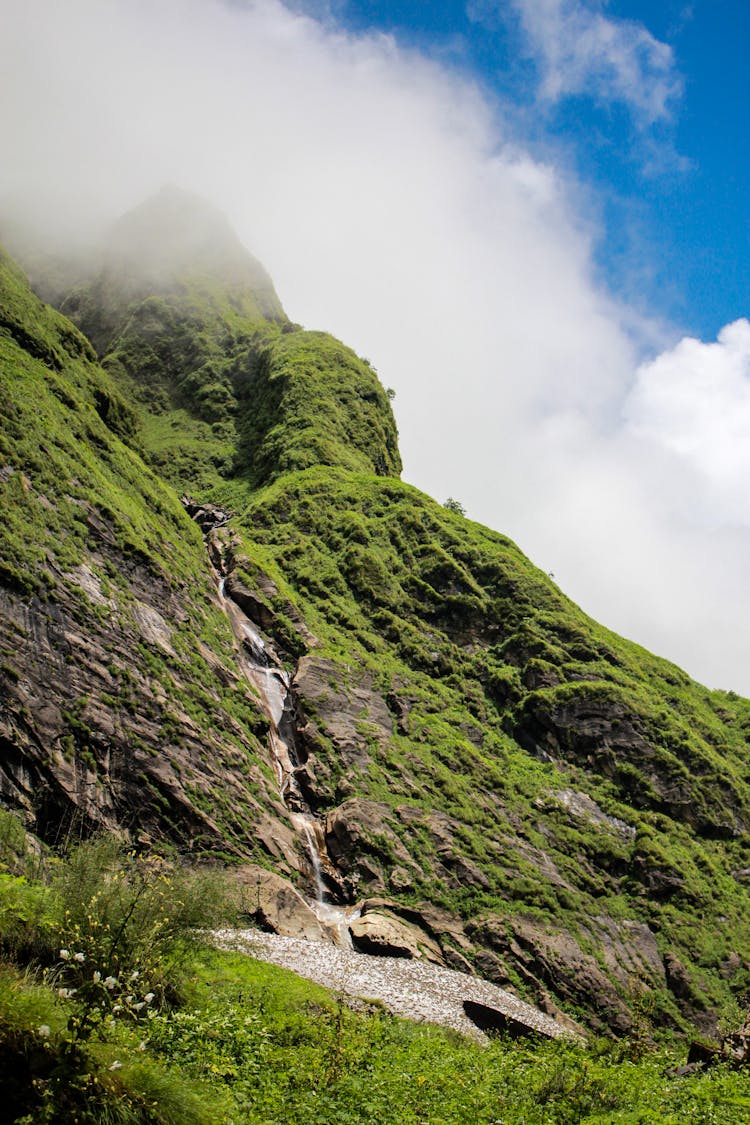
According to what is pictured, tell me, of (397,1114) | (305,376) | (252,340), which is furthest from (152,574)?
(252,340)

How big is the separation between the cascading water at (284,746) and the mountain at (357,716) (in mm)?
214

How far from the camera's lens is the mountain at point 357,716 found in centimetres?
3181

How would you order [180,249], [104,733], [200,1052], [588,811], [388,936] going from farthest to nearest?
[180,249]
[588,811]
[388,936]
[104,733]
[200,1052]

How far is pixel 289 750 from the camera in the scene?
44438 mm

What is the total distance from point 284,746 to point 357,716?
605cm

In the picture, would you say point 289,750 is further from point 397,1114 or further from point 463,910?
point 397,1114

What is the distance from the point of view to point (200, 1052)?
1216 centimetres

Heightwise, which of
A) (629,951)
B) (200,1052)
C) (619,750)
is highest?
(619,750)

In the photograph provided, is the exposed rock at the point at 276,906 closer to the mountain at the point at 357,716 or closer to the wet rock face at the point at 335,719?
the mountain at the point at 357,716

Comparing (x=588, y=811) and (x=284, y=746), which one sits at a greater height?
(x=588, y=811)

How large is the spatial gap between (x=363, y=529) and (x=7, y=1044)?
63.5 m

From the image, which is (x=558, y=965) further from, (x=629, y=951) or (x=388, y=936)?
(x=388, y=936)

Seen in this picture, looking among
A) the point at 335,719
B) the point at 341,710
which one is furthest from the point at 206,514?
the point at 335,719

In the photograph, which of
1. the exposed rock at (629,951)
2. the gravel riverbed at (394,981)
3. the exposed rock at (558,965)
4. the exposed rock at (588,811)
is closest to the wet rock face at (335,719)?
the exposed rock at (558,965)
